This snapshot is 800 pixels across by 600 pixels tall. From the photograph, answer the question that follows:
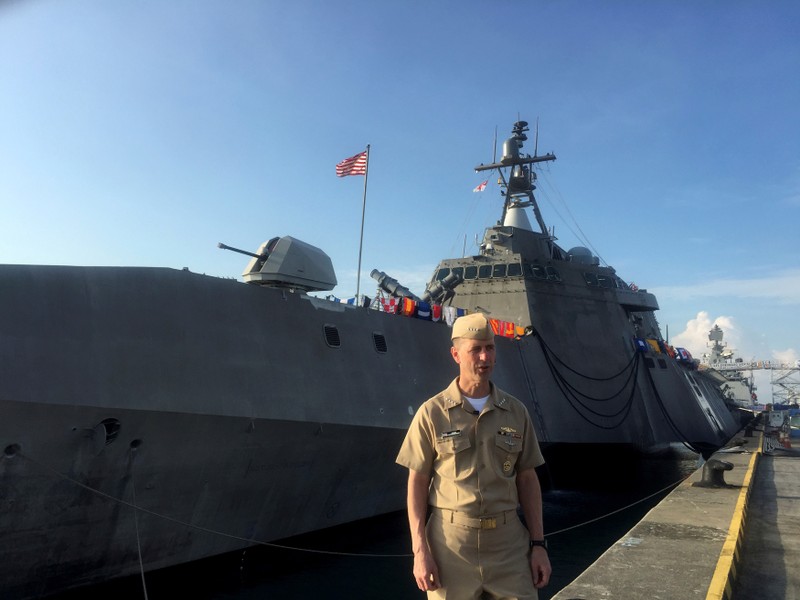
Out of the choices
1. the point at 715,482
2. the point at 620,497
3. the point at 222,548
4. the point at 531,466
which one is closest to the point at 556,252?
the point at 620,497

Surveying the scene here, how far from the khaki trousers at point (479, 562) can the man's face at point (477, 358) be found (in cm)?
60

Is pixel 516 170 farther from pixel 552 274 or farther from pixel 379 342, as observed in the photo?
pixel 379 342

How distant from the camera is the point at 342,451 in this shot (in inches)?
327

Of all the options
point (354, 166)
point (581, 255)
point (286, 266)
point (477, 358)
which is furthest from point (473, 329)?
point (581, 255)

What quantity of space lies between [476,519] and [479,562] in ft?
0.57

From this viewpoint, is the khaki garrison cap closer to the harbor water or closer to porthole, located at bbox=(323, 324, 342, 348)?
the harbor water

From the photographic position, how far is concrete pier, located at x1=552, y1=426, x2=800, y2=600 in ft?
14.7

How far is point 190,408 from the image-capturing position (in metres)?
6.51

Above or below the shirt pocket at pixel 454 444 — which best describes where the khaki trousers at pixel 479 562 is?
below

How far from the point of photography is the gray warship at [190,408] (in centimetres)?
578

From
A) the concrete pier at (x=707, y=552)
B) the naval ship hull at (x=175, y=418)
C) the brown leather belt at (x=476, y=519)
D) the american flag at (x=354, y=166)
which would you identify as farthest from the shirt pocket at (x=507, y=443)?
the american flag at (x=354, y=166)

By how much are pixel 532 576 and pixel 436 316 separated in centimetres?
832

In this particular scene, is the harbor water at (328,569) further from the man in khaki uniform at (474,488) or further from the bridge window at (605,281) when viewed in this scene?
the bridge window at (605,281)

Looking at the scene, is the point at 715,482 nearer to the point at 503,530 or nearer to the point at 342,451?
the point at 342,451
